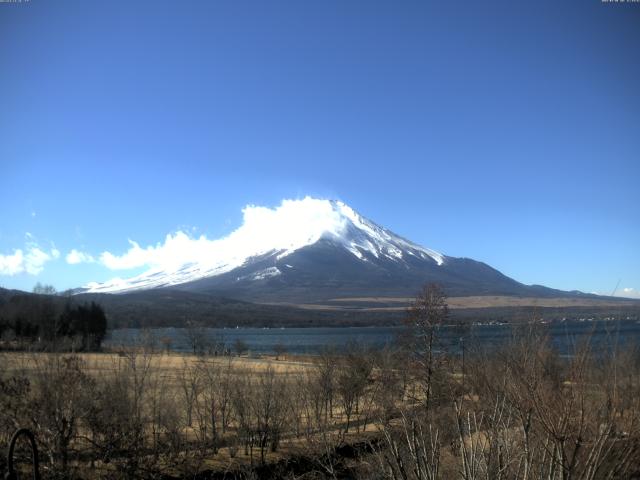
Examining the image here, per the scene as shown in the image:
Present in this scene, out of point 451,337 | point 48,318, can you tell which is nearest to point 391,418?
point 451,337

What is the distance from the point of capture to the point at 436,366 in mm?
29172

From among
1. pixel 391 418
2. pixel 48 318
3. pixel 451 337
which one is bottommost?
pixel 391 418

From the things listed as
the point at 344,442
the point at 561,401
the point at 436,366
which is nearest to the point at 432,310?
the point at 436,366

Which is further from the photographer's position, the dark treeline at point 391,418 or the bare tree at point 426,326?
the bare tree at point 426,326

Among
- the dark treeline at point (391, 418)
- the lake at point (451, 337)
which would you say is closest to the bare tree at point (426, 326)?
the dark treeline at point (391, 418)

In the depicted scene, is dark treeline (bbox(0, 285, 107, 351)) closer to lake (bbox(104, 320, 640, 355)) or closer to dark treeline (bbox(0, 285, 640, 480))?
lake (bbox(104, 320, 640, 355))

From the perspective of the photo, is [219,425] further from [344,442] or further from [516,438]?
[516,438]

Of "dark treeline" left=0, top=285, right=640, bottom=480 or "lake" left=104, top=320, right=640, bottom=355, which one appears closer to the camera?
"dark treeline" left=0, top=285, right=640, bottom=480

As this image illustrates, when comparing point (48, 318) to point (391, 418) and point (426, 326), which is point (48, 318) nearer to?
point (426, 326)

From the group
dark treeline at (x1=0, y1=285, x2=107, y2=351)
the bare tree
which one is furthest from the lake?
dark treeline at (x1=0, y1=285, x2=107, y2=351)

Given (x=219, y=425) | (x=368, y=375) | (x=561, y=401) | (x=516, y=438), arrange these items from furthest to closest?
(x=368, y=375), (x=219, y=425), (x=516, y=438), (x=561, y=401)

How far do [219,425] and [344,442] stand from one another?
20.0 ft

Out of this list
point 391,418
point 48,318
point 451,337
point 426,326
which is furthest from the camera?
point 48,318

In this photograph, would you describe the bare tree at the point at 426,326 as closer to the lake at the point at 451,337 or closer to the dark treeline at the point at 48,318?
the lake at the point at 451,337
